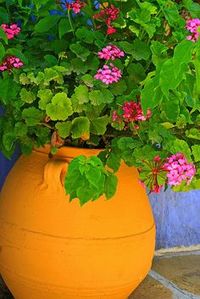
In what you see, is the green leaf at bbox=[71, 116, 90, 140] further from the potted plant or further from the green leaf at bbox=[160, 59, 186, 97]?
the green leaf at bbox=[160, 59, 186, 97]

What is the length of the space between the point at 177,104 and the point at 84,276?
0.63 m

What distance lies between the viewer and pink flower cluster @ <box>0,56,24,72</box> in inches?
69.0

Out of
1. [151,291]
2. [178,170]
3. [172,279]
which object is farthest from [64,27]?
[172,279]

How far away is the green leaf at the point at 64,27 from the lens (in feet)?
5.95

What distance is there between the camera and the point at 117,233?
1.97 meters

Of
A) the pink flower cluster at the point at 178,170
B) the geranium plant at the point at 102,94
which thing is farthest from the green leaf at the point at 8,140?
the pink flower cluster at the point at 178,170

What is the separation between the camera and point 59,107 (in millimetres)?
1710

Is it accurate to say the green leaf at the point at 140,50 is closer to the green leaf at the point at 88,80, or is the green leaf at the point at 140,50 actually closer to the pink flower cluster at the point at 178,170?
the green leaf at the point at 88,80

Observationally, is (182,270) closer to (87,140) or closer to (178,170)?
(87,140)

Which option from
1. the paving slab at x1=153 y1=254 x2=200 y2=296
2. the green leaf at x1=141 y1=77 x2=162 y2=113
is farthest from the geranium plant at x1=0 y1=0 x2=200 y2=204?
the paving slab at x1=153 y1=254 x2=200 y2=296

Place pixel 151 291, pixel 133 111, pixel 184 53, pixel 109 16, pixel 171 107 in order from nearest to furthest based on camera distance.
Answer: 1. pixel 184 53
2. pixel 171 107
3. pixel 133 111
4. pixel 109 16
5. pixel 151 291

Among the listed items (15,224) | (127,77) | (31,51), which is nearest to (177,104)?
(127,77)

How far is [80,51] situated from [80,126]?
189 millimetres

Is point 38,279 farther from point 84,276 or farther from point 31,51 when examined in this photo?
point 31,51
